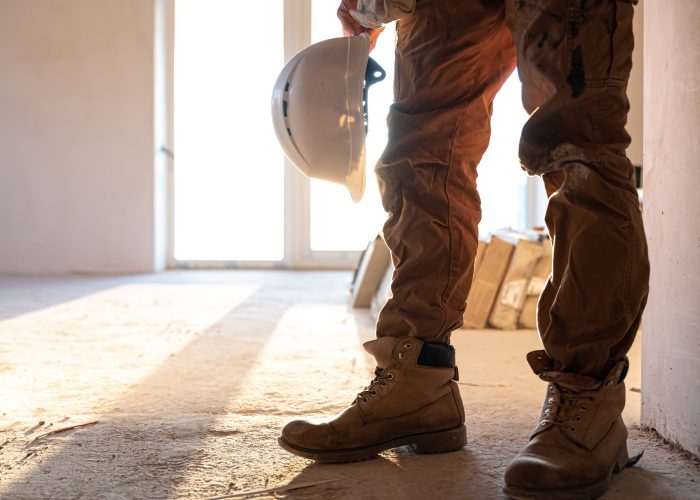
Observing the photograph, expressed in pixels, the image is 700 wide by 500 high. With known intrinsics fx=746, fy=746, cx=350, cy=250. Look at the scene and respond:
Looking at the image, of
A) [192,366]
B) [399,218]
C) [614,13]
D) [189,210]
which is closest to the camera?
[614,13]

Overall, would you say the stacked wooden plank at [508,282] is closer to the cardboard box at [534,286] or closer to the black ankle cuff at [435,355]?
the cardboard box at [534,286]

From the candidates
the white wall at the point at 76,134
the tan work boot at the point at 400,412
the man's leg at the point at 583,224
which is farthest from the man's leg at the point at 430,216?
the white wall at the point at 76,134

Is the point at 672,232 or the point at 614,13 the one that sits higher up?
the point at 614,13

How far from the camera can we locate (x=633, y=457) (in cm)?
121

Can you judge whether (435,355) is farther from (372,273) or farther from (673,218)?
(372,273)

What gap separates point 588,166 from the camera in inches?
40.8

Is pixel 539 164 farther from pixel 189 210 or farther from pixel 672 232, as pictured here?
pixel 189 210

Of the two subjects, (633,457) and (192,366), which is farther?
(192,366)

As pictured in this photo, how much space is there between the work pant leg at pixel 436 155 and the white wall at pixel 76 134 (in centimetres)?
479

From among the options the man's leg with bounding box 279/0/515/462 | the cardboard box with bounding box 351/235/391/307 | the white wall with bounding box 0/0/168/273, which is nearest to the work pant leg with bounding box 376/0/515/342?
the man's leg with bounding box 279/0/515/462

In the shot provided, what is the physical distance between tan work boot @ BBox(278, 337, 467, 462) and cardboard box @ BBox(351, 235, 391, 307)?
2.22 metres

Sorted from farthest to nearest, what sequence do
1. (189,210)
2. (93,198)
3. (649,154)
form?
(189,210), (93,198), (649,154)

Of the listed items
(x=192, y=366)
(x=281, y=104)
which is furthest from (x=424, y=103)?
(x=192, y=366)

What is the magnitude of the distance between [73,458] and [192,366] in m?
0.88
